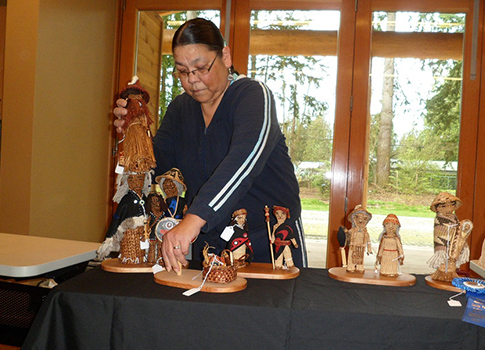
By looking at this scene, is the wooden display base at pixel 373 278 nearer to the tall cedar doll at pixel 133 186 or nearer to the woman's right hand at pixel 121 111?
the tall cedar doll at pixel 133 186

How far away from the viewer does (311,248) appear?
10.8ft

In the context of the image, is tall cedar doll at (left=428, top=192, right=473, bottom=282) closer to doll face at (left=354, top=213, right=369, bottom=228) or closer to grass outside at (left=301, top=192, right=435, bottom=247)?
doll face at (left=354, top=213, right=369, bottom=228)

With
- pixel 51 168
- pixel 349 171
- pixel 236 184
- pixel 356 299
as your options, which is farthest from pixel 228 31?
pixel 356 299

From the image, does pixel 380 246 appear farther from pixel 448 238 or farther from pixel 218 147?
pixel 218 147

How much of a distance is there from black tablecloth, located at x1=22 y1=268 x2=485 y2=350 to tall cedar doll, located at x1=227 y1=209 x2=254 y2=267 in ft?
0.76

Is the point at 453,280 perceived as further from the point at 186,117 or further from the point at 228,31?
the point at 228,31

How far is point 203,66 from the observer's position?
1.35m

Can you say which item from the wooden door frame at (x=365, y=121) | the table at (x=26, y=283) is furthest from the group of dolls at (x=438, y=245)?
the wooden door frame at (x=365, y=121)

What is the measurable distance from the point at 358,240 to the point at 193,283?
0.55 m

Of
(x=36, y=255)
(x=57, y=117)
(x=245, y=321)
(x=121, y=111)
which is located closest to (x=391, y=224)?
(x=245, y=321)

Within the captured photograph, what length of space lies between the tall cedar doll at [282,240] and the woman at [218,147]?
0.12 m

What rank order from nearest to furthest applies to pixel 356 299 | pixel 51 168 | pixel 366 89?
1. pixel 356 299
2. pixel 51 168
3. pixel 366 89

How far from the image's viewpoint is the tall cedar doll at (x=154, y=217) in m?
1.42

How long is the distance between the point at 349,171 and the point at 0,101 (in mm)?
2459
